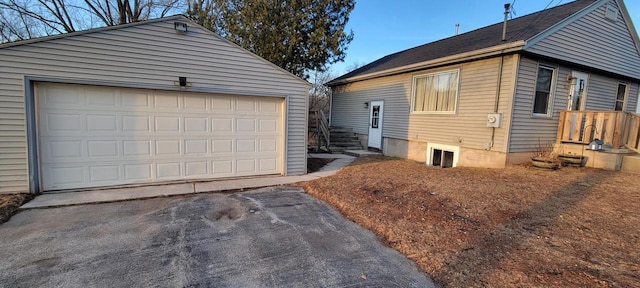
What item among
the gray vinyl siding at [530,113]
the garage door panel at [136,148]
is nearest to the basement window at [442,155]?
the gray vinyl siding at [530,113]

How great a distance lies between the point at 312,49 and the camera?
43.9 ft

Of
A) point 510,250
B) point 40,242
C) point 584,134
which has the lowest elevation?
point 40,242

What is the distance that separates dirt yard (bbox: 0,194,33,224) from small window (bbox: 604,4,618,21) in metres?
15.0

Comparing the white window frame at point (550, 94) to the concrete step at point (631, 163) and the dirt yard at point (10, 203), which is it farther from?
the dirt yard at point (10, 203)

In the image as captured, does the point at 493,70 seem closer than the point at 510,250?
No

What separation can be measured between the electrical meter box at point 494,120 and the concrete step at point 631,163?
118 inches

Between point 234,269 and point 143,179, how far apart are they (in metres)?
4.21

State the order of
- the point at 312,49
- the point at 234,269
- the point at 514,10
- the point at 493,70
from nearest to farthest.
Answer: the point at 234,269 → the point at 493,70 → the point at 514,10 → the point at 312,49

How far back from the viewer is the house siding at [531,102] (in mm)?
7434

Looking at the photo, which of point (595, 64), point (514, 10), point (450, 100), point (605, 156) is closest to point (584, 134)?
point (605, 156)

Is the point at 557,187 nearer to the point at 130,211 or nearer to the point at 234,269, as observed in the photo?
the point at 234,269

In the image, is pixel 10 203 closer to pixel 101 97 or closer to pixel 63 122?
pixel 63 122

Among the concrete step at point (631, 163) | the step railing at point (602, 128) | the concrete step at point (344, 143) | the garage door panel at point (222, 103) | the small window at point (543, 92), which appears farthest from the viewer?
the concrete step at point (344, 143)

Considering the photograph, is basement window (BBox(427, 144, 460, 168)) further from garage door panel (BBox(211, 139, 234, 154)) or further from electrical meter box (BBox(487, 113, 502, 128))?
garage door panel (BBox(211, 139, 234, 154))
